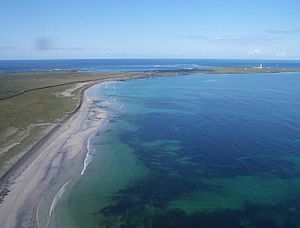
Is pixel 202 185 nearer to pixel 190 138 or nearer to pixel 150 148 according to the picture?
pixel 150 148

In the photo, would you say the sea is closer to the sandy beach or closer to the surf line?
the surf line

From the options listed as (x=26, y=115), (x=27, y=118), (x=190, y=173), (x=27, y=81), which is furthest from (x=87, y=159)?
(x=27, y=81)

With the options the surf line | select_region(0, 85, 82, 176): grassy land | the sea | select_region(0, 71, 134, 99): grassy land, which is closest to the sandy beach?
the surf line

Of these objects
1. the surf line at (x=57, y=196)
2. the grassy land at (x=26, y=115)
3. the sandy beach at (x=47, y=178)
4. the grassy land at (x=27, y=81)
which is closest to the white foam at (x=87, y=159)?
the sandy beach at (x=47, y=178)

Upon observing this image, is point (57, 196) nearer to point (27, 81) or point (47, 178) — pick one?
point (47, 178)

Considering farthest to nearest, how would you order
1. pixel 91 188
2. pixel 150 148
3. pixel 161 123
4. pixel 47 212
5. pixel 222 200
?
pixel 161 123, pixel 150 148, pixel 91 188, pixel 222 200, pixel 47 212

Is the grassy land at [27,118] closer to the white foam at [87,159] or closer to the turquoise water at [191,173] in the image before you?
the white foam at [87,159]

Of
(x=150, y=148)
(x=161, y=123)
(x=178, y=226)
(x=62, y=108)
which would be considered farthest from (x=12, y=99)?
(x=178, y=226)
